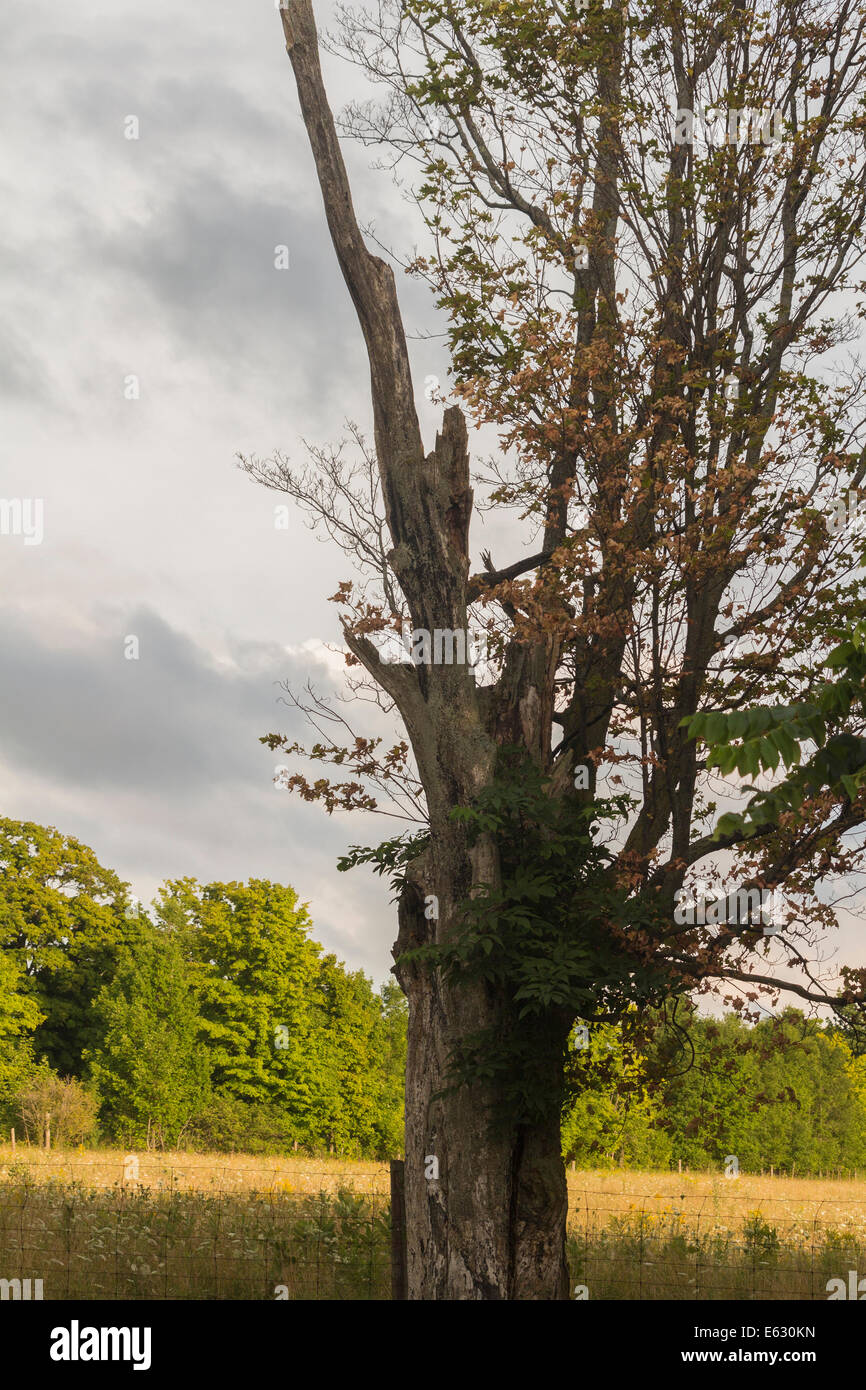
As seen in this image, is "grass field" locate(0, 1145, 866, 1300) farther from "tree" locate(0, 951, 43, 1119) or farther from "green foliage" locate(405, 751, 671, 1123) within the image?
"tree" locate(0, 951, 43, 1119)

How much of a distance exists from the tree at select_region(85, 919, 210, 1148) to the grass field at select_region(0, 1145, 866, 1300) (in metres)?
22.4

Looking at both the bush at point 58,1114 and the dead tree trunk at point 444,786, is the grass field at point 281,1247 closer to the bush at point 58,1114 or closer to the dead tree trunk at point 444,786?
the dead tree trunk at point 444,786

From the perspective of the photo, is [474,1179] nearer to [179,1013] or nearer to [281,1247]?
[281,1247]

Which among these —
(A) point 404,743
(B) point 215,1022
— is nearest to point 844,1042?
(A) point 404,743

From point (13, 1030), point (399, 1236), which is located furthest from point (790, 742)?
point (13, 1030)

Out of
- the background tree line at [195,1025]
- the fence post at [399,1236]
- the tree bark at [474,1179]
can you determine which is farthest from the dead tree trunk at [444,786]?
the background tree line at [195,1025]

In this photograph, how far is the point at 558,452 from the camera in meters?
11.8

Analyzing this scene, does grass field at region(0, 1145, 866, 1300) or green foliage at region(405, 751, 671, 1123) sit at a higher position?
green foliage at region(405, 751, 671, 1123)

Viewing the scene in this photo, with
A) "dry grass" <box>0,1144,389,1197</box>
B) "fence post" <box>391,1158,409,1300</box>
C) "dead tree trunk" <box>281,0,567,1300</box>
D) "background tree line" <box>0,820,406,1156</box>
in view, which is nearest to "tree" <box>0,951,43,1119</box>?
"background tree line" <box>0,820,406,1156</box>

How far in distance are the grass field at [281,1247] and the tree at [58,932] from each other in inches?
1036

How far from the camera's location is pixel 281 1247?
1283 cm

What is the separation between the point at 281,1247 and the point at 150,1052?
2875 cm

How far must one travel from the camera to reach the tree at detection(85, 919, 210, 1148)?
130 ft

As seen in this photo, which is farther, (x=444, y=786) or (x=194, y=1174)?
(x=194, y=1174)
